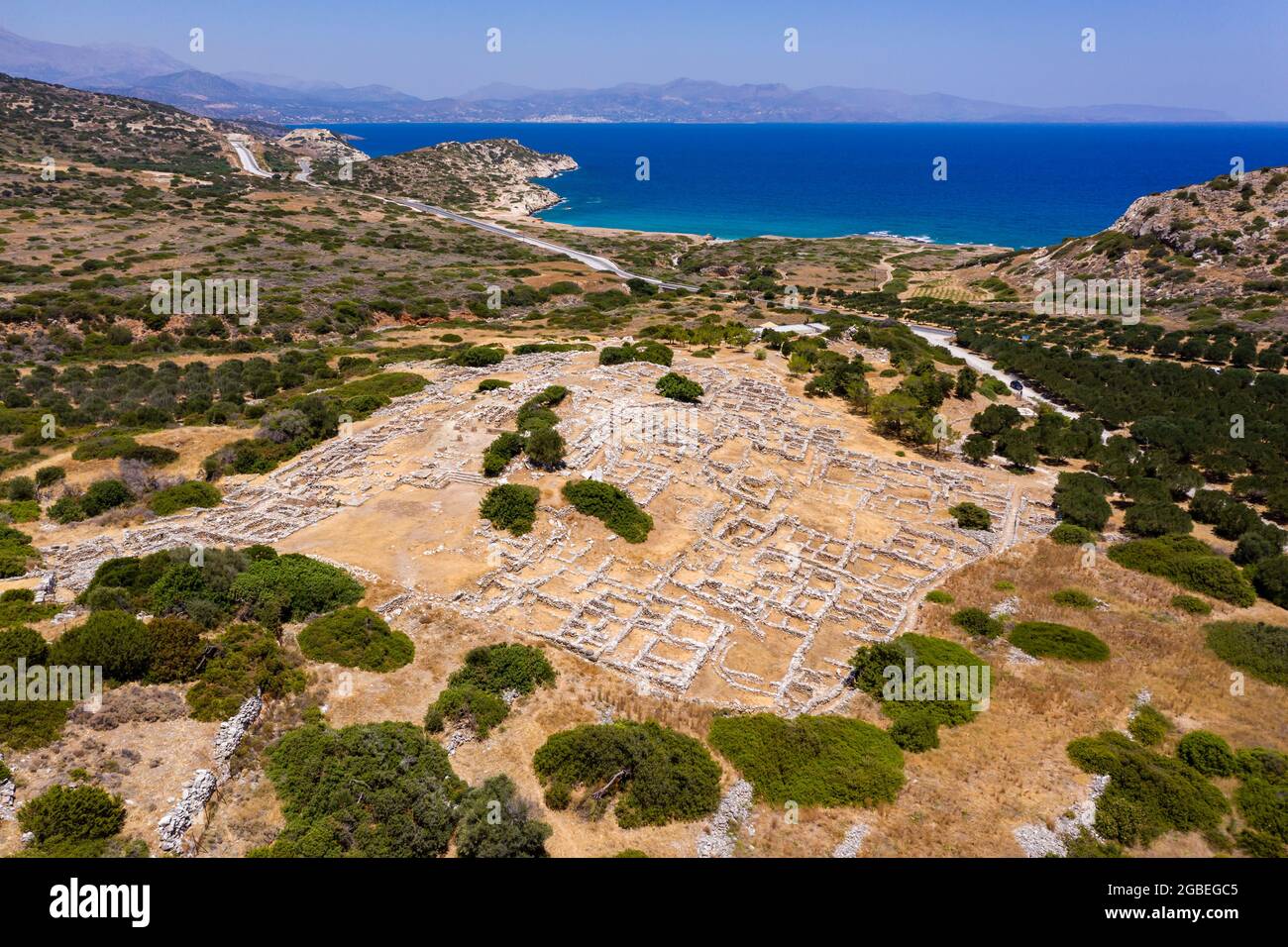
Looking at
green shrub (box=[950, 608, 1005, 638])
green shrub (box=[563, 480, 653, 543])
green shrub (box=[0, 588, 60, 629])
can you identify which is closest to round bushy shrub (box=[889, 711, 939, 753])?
green shrub (box=[950, 608, 1005, 638])

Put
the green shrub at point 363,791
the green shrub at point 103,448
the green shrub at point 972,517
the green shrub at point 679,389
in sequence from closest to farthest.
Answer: the green shrub at point 363,791
the green shrub at point 103,448
the green shrub at point 972,517
the green shrub at point 679,389

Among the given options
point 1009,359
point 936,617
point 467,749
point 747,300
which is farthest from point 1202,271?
point 467,749

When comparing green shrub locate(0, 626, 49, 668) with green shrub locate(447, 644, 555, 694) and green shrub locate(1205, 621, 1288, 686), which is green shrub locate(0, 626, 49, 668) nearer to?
green shrub locate(447, 644, 555, 694)

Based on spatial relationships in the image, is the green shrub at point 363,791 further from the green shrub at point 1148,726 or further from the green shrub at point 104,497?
the green shrub at point 1148,726

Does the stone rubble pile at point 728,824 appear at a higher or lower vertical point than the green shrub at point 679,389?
lower

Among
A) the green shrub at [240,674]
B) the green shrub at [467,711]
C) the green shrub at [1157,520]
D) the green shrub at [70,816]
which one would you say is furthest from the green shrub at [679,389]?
the green shrub at [70,816]

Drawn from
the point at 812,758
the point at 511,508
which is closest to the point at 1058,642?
the point at 812,758
